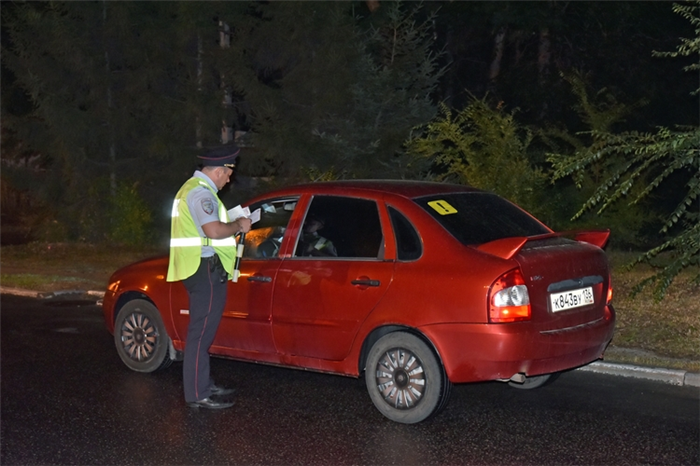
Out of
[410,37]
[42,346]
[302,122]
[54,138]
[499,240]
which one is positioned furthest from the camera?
[54,138]

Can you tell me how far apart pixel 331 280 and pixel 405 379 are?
88cm

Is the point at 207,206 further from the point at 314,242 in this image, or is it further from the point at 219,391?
the point at 219,391

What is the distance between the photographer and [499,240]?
638 cm

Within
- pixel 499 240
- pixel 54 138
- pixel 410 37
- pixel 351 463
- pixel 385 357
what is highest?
pixel 410 37

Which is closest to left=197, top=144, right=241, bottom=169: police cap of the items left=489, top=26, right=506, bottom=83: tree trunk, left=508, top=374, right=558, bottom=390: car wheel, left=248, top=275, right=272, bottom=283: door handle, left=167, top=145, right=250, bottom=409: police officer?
left=167, top=145, right=250, bottom=409: police officer

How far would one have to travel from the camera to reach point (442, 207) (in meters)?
6.98

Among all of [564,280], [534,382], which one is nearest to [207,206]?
[564,280]

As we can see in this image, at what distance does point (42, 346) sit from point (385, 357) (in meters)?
4.41

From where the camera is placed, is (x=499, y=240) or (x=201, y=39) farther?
(x=201, y=39)

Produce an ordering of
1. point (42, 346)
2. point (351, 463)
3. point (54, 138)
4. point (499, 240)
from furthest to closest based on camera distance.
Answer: point (54, 138), point (42, 346), point (499, 240), point (351, 463)

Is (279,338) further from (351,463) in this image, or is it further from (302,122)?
(302,122)

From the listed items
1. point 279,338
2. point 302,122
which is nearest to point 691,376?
point 279,338

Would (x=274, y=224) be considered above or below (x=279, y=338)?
above

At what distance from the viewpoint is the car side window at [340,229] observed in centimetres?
699
